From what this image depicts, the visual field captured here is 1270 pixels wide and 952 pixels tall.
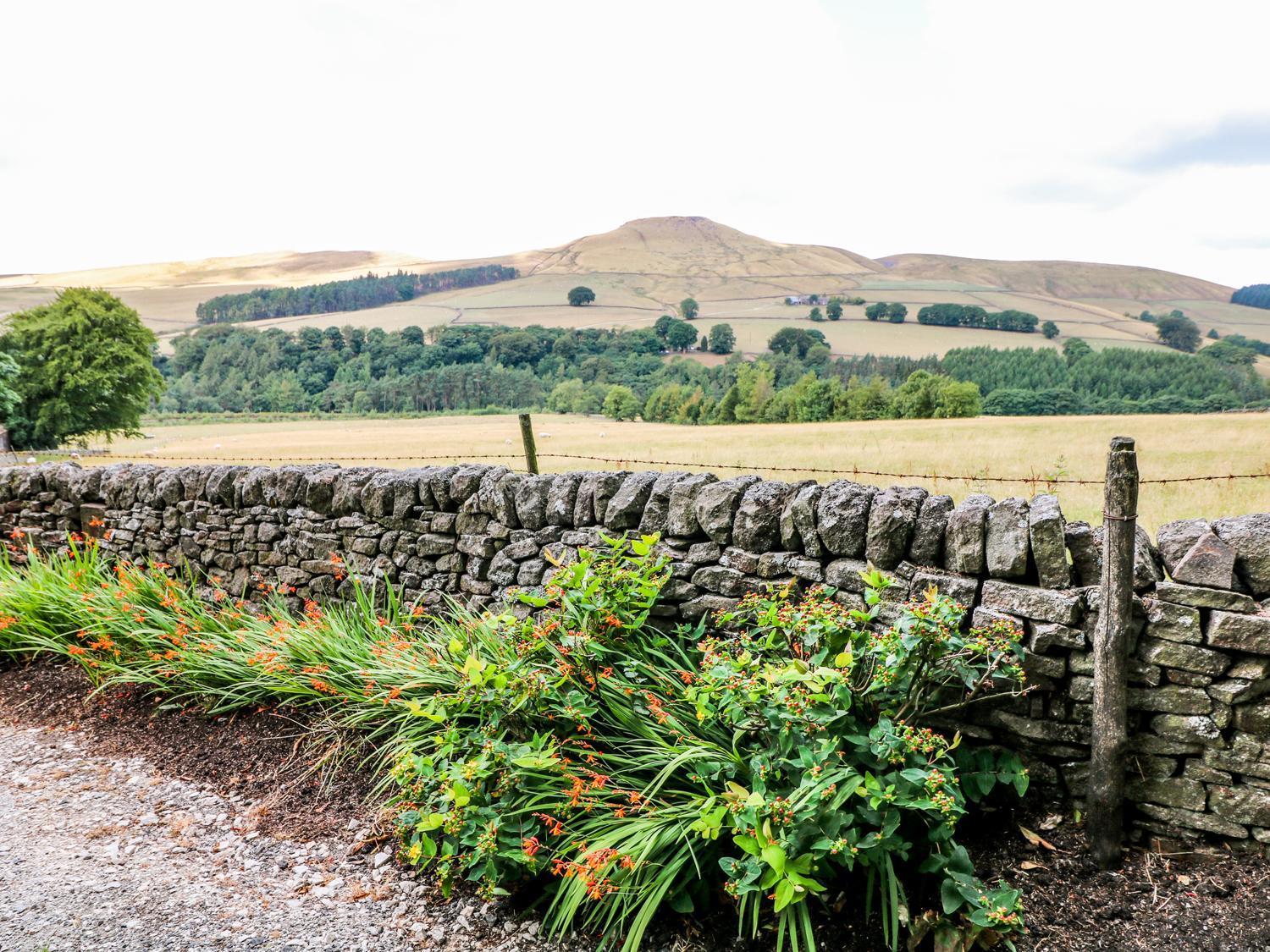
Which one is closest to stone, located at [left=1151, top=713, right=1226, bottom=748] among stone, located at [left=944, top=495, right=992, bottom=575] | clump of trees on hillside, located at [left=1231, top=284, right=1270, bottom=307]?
stone, located at [left=944, top=495, right=992, bottom=575]

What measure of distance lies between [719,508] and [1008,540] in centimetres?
146

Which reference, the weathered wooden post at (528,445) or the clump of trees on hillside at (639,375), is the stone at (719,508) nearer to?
the weathered wooden post at (528,445)

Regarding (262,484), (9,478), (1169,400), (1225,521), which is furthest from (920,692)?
(9,478)

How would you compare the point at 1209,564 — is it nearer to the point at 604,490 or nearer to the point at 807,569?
the point at 807,569

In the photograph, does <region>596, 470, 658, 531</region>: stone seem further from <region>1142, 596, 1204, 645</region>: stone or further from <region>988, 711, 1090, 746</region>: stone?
<region>1142, 596, 1204, 645</region>: stone

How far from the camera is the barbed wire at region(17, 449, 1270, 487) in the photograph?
4.22 meters

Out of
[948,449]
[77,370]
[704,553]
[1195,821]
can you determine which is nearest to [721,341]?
[948,449]

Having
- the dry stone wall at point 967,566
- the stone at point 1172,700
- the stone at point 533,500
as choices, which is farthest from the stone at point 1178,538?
the stone at point 533,500

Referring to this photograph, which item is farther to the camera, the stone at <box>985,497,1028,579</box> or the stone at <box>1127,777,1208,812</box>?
the stone at <box>985,497,1028,579</box>

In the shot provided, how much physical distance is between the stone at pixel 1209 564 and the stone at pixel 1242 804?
0.85m

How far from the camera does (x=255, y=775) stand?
4312 mm

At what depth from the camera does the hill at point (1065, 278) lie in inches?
1361

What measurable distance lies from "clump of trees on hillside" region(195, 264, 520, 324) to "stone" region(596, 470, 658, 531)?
35.4 metres

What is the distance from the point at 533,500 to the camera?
5.00 meters
